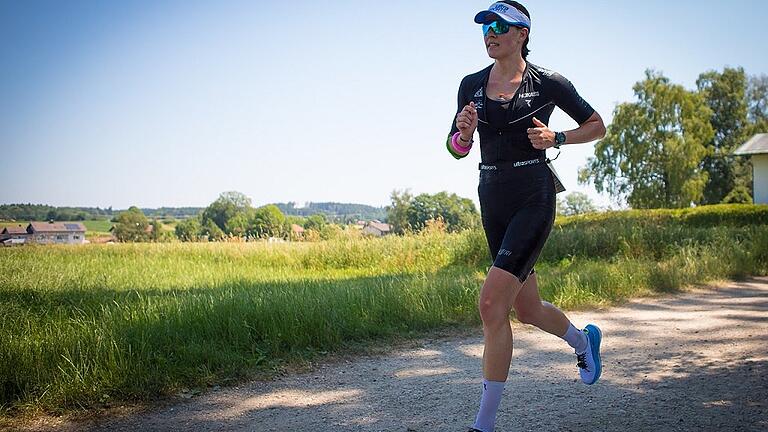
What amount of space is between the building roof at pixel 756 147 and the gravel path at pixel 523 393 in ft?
99.2

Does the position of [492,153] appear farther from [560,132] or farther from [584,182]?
[584,182]

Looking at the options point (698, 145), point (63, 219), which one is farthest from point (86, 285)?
point (698, 145)

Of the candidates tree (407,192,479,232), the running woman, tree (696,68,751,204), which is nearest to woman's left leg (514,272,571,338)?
the running woman

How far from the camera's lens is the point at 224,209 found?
63.7 ft

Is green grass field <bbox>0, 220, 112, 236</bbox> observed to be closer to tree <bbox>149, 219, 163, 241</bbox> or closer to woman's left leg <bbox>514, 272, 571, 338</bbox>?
tree <bbox>149, 219, 163, 241</bbox>

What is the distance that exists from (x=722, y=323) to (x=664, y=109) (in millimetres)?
36854

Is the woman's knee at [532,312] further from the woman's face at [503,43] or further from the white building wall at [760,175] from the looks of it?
the white building wall at [760,175]

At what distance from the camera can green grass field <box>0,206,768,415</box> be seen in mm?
4926

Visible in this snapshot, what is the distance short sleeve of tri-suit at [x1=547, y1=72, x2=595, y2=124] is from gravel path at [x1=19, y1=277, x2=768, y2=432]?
1.85 metres

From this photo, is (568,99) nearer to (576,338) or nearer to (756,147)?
(576,338)

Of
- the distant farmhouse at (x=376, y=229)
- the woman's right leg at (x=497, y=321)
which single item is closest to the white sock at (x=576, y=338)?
the woman's right leg at (x=497, y=321)

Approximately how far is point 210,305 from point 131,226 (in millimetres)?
7598

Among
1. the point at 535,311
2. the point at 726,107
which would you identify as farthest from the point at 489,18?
the point at 726,107

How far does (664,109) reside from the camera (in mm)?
41375
